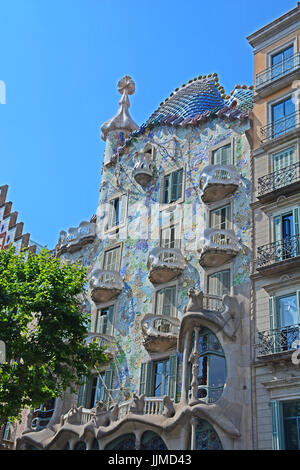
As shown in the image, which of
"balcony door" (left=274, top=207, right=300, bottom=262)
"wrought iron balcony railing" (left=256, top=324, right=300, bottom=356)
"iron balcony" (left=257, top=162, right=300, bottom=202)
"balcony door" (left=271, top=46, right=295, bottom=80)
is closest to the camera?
"wrought iron balcony railing" (left=256, top=324, right=300, bottom=356)

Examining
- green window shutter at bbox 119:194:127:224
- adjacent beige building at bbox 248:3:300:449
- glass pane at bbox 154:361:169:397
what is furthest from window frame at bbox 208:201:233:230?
glass pane at bbox 154:361:169:397

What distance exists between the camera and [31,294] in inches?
864

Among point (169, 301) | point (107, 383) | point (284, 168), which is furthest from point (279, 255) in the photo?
point (107, 383)

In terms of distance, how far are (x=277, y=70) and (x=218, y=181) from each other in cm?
556

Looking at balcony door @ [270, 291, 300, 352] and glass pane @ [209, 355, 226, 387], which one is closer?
balcony door @ [270, 291, 300, 352]

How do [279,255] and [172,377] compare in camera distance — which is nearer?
[279,255]

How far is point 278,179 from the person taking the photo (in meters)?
22.7

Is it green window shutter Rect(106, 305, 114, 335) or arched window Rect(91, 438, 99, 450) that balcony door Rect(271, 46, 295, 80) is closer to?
green window shutter Rect(106, 305, 114, 335)

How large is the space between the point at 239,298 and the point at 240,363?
2.51 m

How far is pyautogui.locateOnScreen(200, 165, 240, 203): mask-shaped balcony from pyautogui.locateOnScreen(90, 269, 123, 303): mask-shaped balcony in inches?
222

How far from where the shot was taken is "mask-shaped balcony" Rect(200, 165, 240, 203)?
24.4 m

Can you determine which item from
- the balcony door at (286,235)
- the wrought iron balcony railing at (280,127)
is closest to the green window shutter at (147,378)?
the balcony door at (286,235)

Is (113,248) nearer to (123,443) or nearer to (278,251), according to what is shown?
(278,251)

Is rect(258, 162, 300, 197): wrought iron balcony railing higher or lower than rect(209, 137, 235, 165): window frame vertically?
lower
